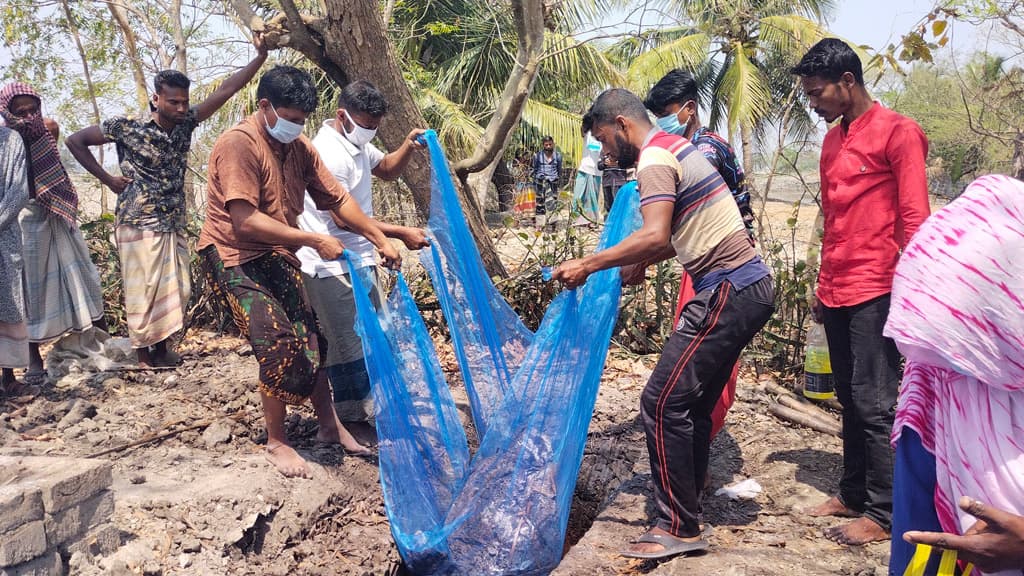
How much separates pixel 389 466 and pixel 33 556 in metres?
1.15

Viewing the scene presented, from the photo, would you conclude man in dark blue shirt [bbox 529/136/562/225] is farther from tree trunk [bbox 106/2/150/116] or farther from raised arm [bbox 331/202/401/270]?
raised arm [bbox 331/202/401/270]

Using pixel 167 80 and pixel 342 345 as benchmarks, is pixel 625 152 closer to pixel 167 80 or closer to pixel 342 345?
pixel 342 345

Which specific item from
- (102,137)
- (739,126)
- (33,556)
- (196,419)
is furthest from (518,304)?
(739,126)

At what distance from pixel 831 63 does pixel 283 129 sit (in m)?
2.04

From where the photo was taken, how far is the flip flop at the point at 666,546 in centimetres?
268

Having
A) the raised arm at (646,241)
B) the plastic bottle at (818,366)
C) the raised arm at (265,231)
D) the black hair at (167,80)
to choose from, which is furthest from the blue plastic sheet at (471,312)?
the black hair at (167,80)

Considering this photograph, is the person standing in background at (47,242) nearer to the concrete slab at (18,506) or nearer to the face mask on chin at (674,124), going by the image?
the concrete slab at (18,506)

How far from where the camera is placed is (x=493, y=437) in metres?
2.90

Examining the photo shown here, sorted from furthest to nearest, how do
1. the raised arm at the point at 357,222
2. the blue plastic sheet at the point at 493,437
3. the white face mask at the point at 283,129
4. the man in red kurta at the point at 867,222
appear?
the raised arm at the point at 357,222
the white face mask at the point at 283,129
the blue plastic sheet at the point at 493,437
the man in red kurta at the point at 867,222

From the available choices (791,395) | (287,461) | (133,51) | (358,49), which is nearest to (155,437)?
(287,461)

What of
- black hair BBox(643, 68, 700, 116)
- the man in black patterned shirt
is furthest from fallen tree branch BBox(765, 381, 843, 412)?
the man in black patterned shirt

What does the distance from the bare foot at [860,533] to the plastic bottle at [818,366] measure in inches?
23.2

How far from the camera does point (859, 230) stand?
2.69 metres

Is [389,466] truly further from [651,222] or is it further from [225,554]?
[651,222]
